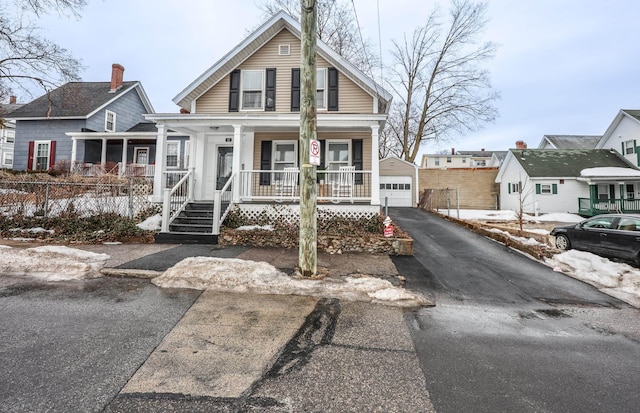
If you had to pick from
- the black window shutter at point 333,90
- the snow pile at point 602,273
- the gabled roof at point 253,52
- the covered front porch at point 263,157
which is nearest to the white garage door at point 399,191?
the gabled roof at point 253,52

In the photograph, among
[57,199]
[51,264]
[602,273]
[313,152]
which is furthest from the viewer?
[57,199]

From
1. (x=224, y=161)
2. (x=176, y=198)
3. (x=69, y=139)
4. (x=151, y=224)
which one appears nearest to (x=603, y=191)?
(x=224, y=161)

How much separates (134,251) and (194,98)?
731cm

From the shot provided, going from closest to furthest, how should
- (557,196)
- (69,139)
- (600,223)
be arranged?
1. (600,223)
2. (69,139)
3. (557,196)

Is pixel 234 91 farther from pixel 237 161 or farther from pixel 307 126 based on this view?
pixel 307 126

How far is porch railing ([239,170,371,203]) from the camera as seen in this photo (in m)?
9.20

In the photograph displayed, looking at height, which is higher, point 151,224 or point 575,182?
point 575,182

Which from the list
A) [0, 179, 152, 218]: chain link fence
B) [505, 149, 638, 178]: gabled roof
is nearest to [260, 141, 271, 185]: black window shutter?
[0, 179, 152, 218]: chain link fence

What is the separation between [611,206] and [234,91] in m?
23.3

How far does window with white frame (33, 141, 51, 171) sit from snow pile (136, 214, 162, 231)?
664 inches

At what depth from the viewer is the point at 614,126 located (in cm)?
2103

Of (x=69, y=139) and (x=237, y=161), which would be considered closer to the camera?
(x=237, y=161)

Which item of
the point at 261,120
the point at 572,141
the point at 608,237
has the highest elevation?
the point at 572,141

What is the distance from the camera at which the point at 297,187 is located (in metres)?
10.2
